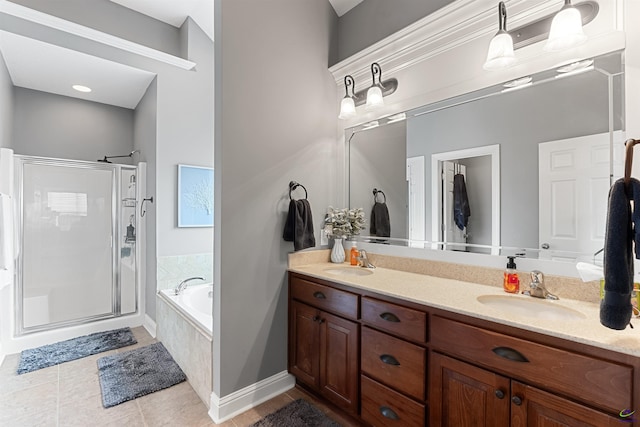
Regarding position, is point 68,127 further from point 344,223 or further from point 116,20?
point 344,223

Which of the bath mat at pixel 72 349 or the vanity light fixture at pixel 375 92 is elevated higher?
the vanity light fixture at pixel 375 92

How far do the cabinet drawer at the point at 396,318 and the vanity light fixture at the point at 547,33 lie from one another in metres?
1.30

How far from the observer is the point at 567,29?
1.30m

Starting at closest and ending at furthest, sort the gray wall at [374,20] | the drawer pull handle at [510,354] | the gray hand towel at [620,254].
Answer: the gray hand towel at [620,254] < the drawer pull handle at [510,354] < the gray wall at [374,20]

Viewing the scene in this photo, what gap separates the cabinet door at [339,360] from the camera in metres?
1.69

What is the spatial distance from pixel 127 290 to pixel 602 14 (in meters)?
4.36

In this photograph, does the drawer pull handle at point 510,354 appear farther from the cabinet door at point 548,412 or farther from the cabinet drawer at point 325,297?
the cabinet drawer at point 325,297

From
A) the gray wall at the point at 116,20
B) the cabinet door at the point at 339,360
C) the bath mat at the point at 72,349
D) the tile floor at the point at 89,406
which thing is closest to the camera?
the cabinet door at the point at 339,360

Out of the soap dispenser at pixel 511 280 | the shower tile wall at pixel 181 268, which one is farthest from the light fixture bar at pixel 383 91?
the shower tile wall at pixel 181 268

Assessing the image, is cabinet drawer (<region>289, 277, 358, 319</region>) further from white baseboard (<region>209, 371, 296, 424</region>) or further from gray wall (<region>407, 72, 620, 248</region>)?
gray wall (<region>407, 72, 620, 248</region>)

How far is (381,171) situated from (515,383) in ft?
5.13

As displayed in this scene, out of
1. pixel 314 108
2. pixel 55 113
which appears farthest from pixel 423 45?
pixel 55 113

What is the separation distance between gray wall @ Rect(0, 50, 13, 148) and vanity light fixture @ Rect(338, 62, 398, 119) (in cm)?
299

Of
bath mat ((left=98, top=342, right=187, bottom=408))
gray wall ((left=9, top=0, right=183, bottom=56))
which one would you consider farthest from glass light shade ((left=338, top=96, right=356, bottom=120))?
bath mat ((left=98, top=342, right=187, bottom=408))
